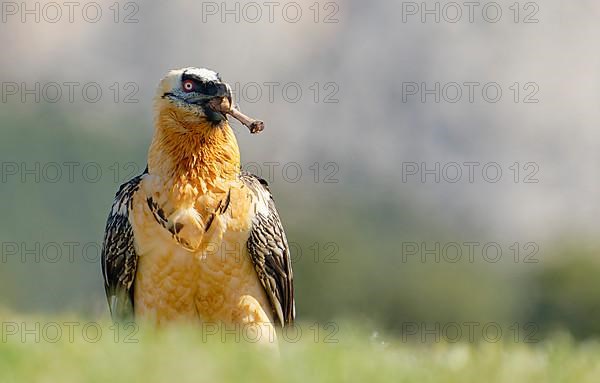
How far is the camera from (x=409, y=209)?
10344 centimetres

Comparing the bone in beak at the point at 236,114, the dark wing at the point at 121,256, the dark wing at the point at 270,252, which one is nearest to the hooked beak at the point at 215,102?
Answer: the bone in beak at the point at 236,114

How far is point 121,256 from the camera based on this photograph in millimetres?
14156

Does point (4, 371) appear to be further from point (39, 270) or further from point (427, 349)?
point (39, 270)

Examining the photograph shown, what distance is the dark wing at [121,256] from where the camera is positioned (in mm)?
14102

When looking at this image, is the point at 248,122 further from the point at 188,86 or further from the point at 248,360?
the point at 248,360

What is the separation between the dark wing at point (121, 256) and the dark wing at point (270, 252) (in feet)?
3.78

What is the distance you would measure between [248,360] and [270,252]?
4.33 metres

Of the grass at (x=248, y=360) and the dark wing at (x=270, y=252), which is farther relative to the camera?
the dark wing at (x=270, y=252)

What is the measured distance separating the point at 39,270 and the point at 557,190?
51290 millimetres

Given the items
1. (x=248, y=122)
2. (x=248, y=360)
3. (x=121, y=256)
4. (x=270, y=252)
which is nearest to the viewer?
(x=248, y=360)

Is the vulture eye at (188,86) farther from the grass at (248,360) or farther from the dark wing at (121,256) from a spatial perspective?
the grass at (248,360)

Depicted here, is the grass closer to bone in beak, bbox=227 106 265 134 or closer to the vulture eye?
bone in beak, bbox=227 106 265 134

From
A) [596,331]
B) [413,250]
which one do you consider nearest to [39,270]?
[413,250]

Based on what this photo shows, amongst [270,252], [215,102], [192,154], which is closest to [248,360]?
[270,252]
